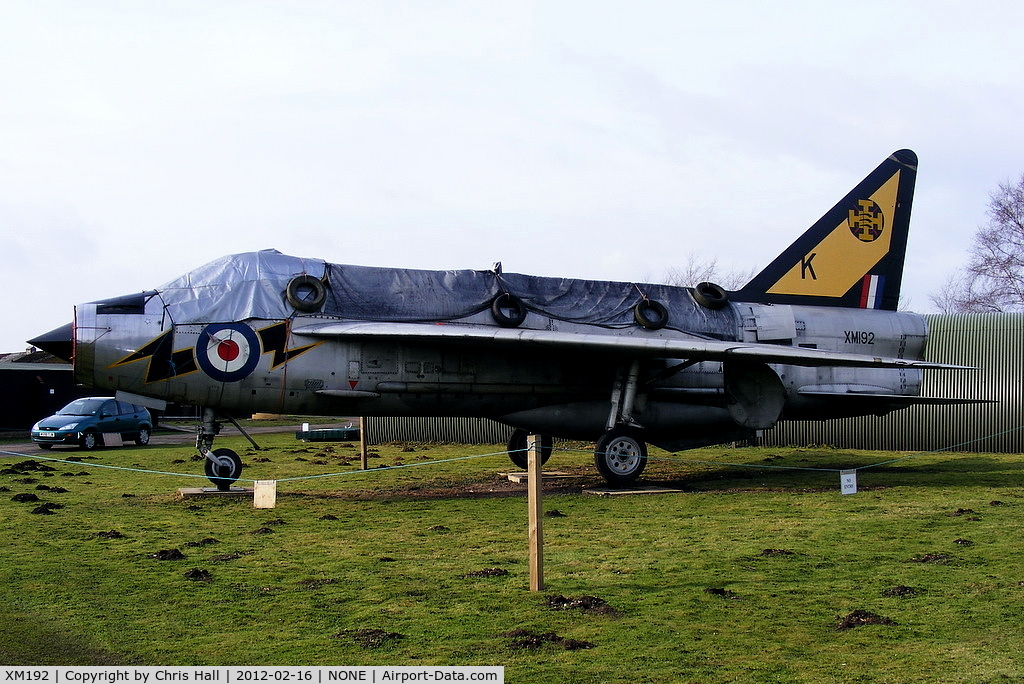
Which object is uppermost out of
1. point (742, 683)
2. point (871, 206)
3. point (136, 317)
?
point (871, 206)

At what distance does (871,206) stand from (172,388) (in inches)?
525

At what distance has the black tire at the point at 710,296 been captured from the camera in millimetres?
16609

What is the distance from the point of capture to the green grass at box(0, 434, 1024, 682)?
584 cm

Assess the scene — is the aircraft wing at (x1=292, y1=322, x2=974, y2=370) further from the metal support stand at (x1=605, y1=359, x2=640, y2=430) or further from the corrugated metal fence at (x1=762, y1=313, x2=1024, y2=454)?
the corrugated metal fence at (x1=762, y1=313, x2=1024, y2=454)

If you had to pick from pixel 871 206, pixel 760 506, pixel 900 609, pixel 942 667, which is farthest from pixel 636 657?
pixel 871 206

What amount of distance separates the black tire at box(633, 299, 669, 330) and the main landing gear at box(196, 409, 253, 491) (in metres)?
6.88

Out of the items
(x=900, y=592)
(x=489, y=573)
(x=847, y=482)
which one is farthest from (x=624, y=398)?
(x=900, y=592)

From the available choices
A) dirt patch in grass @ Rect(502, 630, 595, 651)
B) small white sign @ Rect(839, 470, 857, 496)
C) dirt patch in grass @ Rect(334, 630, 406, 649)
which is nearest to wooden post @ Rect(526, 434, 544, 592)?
dirt patch in grass @ Rect(502, 630, 595, 651)

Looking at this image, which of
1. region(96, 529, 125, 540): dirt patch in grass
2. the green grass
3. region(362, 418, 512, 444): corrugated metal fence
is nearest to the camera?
the green grass

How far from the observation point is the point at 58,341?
A: 13.2 m

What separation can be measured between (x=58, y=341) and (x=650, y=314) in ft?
31.6

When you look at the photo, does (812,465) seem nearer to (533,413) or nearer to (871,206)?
(871,206)

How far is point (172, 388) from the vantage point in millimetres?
13484

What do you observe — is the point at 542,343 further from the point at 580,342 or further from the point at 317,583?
the point at 317,583
